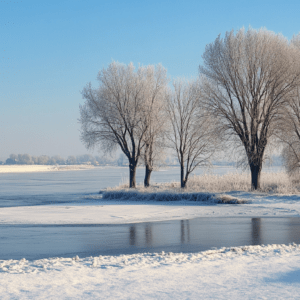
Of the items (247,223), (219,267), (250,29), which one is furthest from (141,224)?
(250,29)

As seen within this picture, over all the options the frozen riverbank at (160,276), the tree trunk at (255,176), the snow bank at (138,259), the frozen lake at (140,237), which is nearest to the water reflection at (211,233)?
the frozen lake at (140,237)

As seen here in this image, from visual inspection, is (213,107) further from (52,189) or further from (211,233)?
(52,189)

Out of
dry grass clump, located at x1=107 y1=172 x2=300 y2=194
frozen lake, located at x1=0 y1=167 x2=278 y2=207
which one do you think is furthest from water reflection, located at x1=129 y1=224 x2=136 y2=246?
dry grass clump, located at x1=107 y1=172 x2=300 y2=194

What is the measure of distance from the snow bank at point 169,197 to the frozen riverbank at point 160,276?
13.4 metres

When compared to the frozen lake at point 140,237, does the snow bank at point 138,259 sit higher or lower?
higher

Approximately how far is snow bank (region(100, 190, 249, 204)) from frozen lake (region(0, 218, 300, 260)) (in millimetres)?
6884

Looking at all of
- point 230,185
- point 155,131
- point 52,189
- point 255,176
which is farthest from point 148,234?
point 52,189

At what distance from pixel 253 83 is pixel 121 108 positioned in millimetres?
11329

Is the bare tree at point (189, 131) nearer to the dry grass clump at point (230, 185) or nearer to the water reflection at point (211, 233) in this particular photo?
the dry grass clump at point (230, 185)

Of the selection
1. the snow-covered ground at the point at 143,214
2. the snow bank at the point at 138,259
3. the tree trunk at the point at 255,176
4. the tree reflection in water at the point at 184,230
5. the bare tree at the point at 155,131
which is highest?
the bare tree at the point at 155,131

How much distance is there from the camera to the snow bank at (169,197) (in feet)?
72.0

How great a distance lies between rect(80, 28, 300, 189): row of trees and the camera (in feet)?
85.3

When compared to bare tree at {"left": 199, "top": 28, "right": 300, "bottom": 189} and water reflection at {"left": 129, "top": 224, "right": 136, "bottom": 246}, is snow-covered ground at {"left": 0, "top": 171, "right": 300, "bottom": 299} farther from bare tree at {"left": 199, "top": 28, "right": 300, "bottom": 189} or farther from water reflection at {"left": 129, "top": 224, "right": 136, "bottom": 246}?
bare tree at {"left": 199, "top": 28, "right": 300, "bottom": 189}

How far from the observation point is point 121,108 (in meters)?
32.0
